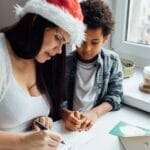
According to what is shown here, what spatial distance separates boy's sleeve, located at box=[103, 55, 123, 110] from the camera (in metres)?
1.19

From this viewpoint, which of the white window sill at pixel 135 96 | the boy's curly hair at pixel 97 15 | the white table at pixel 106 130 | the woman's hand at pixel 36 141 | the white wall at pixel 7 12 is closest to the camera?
the woman's hand at pixel 36 141

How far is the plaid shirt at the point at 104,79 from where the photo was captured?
1200 millimetres

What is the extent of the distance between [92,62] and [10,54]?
0.39 m

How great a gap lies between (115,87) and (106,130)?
24 centimetres

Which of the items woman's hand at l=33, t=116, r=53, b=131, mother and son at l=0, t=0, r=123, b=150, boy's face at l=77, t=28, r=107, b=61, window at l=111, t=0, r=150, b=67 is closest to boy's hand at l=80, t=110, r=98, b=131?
mother and son at l=0, t=0, r=123, b=150

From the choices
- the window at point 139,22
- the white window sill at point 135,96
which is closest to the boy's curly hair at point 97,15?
the white window sill at point 135,96

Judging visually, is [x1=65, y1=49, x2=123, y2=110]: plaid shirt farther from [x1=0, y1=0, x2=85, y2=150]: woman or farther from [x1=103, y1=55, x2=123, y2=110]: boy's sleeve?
[x1=0, y1=0, x2=85, y2=150]: woman

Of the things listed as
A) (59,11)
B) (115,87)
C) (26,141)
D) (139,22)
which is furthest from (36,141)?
(139,22)

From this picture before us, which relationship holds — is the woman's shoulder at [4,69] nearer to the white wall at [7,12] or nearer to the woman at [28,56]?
the woman at [28,56]

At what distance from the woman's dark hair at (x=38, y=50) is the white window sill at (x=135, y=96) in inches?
11.8

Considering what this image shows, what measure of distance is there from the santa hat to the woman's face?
23 mm

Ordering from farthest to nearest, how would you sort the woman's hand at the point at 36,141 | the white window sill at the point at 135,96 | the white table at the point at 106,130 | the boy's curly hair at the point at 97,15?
the white window sill at the point at 135,96, the boy's curly hair at the point at 97,15, the white table at the point at 106,130, the woman's hand at the point at 36,141

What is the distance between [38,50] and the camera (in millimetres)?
917

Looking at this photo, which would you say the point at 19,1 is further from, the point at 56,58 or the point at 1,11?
the point at 56,58
